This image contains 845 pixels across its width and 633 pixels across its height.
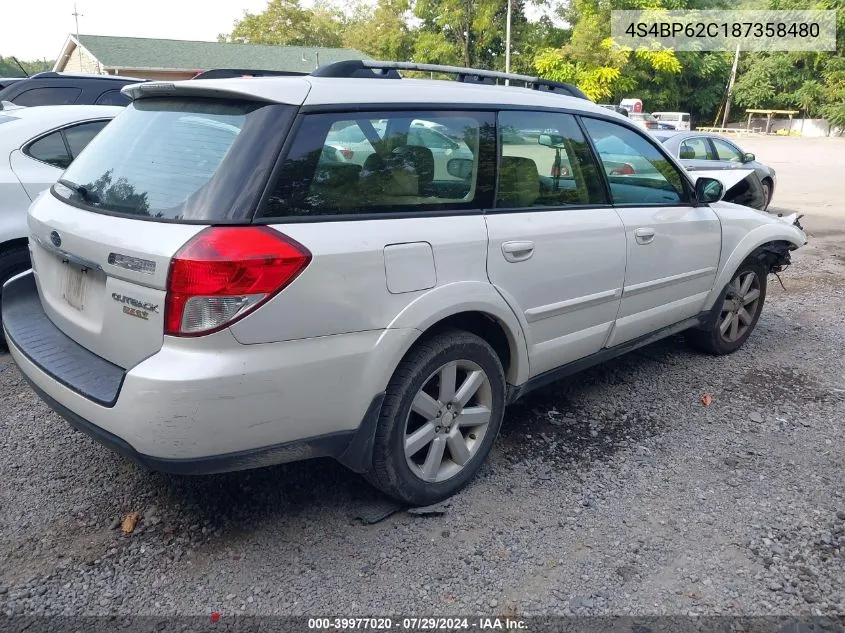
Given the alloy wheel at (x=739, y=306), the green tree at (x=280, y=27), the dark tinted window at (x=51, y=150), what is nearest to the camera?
the dark tinted window at (x=51, y=150)

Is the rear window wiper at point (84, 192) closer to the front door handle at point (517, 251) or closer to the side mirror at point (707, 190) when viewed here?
the front door handle at point (517, 251)

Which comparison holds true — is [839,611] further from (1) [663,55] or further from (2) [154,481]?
(1) [663,55]

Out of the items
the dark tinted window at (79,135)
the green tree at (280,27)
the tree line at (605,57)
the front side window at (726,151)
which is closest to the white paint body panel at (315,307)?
the dark tinted window at (79,135)

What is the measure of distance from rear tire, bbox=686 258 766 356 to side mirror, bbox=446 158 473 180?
99.0 inches

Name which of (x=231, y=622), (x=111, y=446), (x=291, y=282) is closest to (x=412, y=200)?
(x=291, y=282)

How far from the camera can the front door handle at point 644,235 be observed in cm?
378

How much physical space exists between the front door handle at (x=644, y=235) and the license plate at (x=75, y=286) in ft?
8.91

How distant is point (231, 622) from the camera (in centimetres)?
236

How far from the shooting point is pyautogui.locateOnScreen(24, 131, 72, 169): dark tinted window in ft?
15.7

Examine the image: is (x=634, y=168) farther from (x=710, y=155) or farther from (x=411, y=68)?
(x=710, y=155)

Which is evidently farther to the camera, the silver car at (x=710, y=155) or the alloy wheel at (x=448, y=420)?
the silver car at (x=710, y=155)

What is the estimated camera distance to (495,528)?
2.93 m

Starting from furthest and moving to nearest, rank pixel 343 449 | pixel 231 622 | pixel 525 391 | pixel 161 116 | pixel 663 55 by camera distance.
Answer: pixel 663 55
pixel 525 391
pixel 161 116
pixel 343 449
pixel 231 622

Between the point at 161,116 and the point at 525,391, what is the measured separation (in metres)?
2.07
